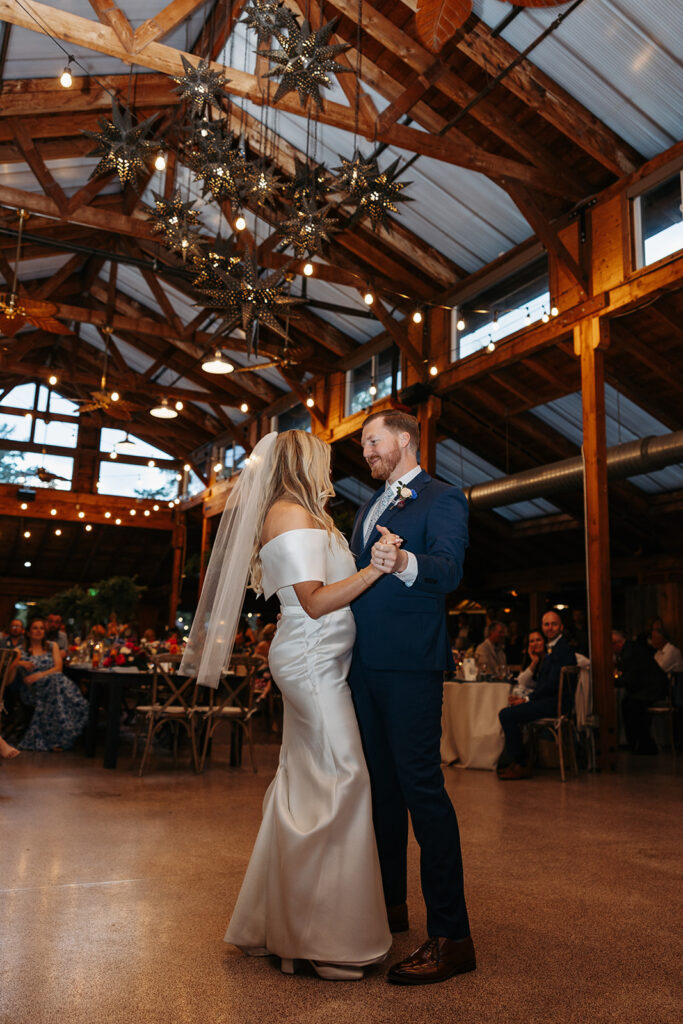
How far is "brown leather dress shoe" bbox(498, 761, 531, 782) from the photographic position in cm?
650

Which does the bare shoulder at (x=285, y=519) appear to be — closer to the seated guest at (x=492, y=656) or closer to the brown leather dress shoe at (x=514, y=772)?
the brown leather dress shoe at (x=514, y=772)

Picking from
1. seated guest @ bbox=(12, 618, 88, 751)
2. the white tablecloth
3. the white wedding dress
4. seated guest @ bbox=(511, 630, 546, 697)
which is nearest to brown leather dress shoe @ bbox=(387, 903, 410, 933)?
the white wedding dress

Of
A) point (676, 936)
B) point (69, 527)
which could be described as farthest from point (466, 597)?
point (676, 936)

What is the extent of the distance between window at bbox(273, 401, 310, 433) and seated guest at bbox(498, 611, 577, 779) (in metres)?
9.35

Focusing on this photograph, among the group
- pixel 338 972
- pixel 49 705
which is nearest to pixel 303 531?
pixel 338 972

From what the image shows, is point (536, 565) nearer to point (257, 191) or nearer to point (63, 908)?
point (257, 191)

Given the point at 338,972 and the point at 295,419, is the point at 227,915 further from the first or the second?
the point at 295,419

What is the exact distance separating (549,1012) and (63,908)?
1644mm

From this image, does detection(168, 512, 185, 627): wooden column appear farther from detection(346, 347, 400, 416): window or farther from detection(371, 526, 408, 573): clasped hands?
detection(371, 526, 408, 573): clasped hands

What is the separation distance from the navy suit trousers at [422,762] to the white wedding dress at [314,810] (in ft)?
0.30

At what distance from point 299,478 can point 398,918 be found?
56.0 inches

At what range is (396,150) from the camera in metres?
9.41

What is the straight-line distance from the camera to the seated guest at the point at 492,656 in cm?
783

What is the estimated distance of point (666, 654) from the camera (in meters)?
10.3
